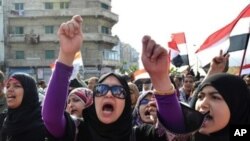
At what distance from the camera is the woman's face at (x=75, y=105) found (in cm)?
388

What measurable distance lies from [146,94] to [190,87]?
3622mm

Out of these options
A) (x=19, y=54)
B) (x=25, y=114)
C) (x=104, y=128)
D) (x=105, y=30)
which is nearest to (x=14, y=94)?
(x=25, y=114)

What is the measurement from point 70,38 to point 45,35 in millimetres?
36140

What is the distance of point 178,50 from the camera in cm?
1122

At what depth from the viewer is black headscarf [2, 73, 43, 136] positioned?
3514 mm

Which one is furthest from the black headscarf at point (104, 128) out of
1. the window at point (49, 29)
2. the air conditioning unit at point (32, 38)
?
the window at point (49, 29)

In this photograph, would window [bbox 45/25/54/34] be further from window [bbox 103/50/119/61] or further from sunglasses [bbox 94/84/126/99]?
sunglasses [bbox 94/84/126/99]

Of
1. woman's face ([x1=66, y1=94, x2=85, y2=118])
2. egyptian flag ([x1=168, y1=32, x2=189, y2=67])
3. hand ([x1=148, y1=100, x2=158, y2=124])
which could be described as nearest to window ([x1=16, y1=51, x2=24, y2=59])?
egyptian flag ([x1=168, y1=32, x2=189, y2=67])

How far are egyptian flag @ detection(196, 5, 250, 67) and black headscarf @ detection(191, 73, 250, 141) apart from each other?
9.09 ft

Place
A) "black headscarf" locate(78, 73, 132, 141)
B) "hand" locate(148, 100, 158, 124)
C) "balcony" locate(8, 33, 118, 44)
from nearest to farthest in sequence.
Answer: "black headscarf" locate(78, 73, 132, 141) → "hand" locate(148, 100, 158, 124) → "balcony" locate(8, 33, 118, 44)

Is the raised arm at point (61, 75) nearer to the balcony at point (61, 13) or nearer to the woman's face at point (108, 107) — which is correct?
the woman's face at point (108, 107)

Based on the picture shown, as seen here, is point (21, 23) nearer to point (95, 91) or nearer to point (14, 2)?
point (14, 2)

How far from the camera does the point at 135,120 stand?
372 centimetres

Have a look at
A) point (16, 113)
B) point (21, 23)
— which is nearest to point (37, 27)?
point (21, 23)
